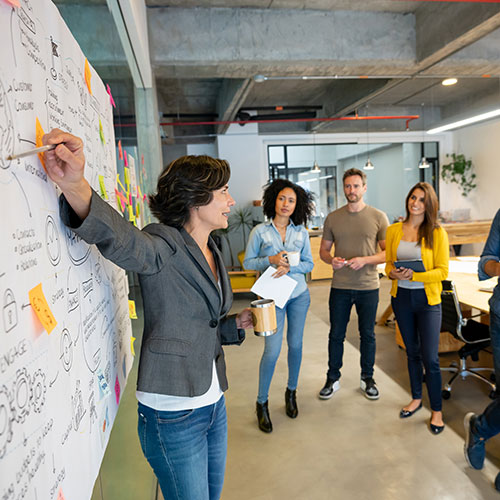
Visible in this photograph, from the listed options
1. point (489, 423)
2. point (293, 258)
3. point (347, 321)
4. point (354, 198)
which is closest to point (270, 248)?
point (293, 258)

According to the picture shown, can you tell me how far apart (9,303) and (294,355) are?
2.66 m

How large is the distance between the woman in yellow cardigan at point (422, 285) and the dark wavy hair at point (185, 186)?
5.95 ft

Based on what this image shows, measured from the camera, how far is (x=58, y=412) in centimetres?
Result: 73

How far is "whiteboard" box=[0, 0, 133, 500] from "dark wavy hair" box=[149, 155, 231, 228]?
26 centimetres

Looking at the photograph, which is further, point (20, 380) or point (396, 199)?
point (396, 199)

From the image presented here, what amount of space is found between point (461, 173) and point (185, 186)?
1063 cm

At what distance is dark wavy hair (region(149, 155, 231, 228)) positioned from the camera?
129cm

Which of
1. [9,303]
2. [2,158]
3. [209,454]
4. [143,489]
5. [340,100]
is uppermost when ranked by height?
[340,100]

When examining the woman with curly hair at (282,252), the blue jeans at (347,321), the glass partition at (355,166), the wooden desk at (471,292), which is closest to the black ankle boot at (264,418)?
the woman with curly hair at (282,252)

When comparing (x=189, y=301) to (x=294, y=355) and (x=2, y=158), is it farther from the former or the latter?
(x=294, y=355)

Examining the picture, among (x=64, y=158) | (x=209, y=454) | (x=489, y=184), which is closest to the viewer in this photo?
(x=64, y=158)

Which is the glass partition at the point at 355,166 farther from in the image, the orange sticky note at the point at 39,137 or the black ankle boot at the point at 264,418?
the orange sticky note at the point at 39,137

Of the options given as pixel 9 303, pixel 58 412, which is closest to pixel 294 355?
pixel 58 412

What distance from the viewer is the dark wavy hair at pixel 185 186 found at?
1292 millimetres
